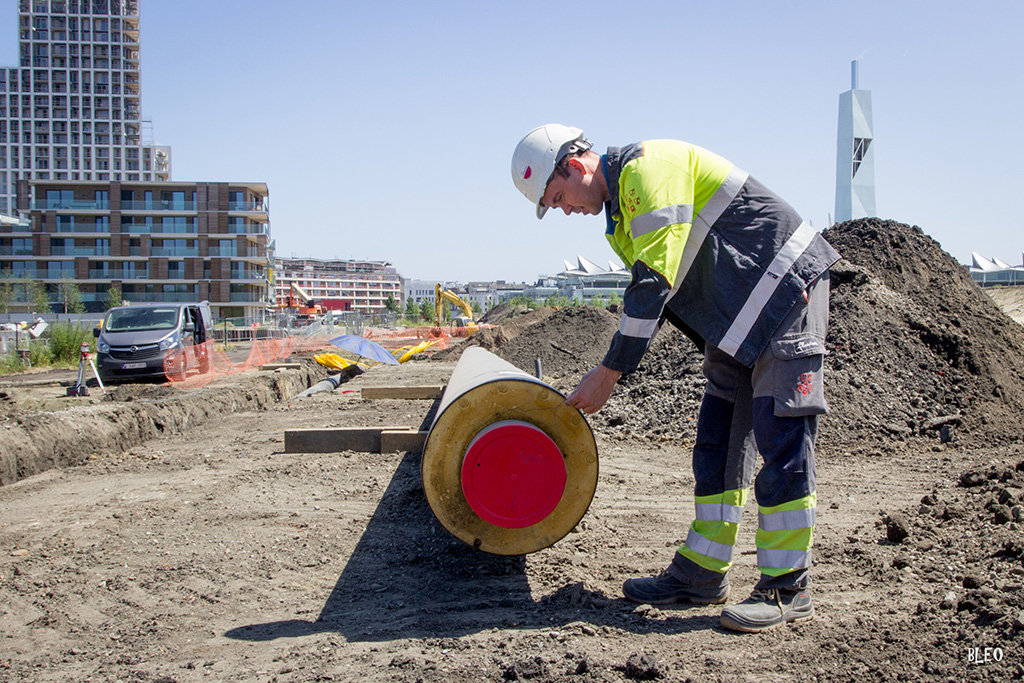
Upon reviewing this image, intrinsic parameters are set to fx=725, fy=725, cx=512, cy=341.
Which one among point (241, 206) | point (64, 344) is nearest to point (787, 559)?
point (64, 344)

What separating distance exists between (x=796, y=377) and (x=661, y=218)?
0.81 metres

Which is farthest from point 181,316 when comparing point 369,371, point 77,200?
point 77,200

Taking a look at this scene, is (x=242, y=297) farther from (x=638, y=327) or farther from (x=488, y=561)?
(x=638, y=327)

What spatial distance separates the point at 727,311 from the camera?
115 inches

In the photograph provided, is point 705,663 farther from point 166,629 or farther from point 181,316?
point 181,316

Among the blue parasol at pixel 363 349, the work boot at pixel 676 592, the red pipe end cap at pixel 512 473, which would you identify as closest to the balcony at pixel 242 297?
the blue parasol at pixel 363 349

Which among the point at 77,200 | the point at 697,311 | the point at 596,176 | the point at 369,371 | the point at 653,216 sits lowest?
the point at 369,371

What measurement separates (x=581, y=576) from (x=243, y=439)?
5.40m

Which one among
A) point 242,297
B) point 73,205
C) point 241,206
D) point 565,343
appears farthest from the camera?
point 242,297

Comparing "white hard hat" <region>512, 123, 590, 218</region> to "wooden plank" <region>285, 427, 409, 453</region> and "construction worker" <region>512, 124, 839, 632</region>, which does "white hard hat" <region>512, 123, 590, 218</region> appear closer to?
"construction worker" <region>512, 124, 839, 632</region>

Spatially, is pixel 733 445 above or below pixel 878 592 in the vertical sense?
above

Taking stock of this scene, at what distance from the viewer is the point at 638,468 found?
6129 millimetres

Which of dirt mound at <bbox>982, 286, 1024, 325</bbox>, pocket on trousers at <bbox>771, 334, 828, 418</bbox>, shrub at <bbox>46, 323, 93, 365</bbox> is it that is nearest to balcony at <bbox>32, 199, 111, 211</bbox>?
shrub at <bbox>46, 323, 93, 365</bbox>
